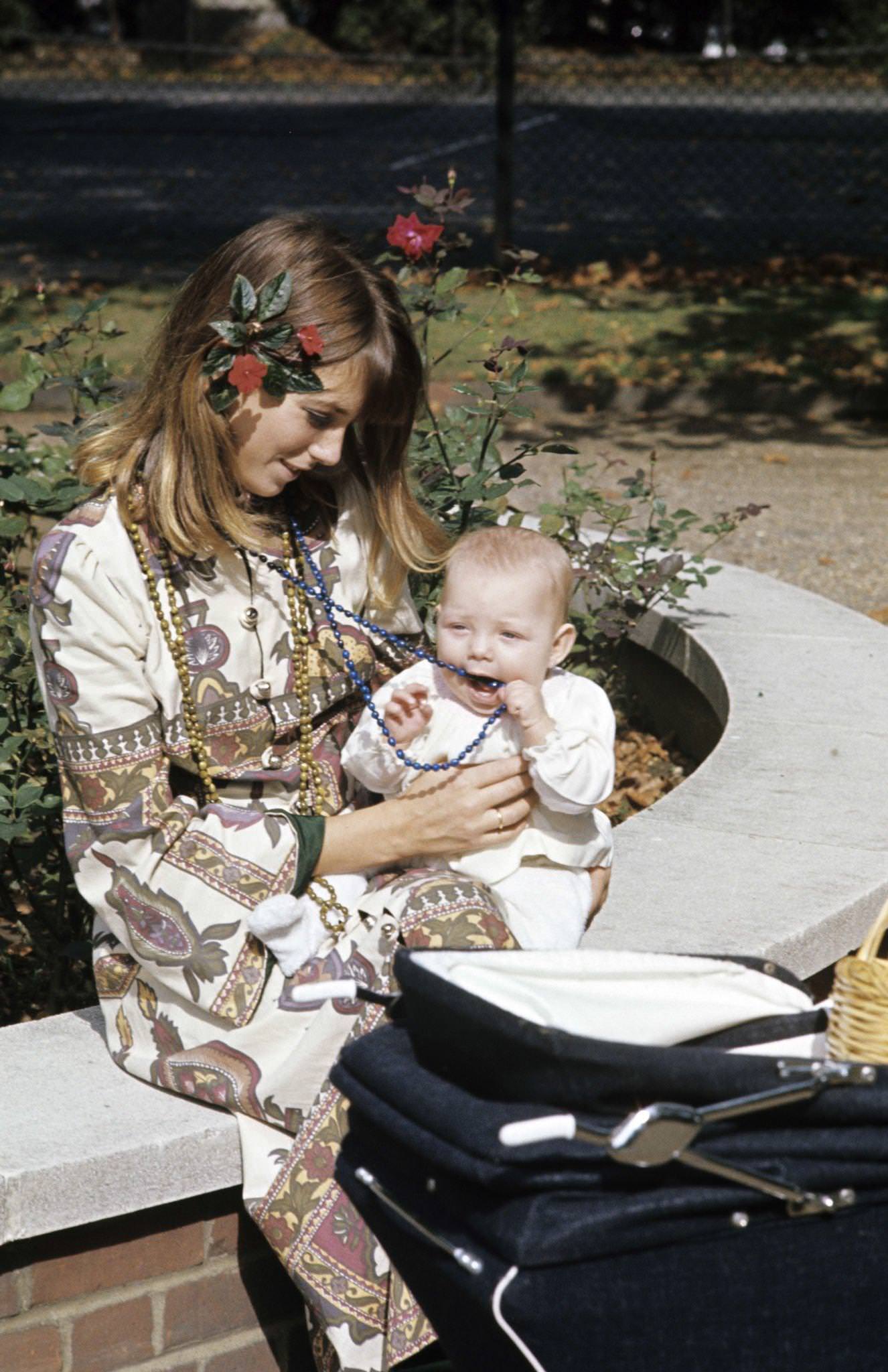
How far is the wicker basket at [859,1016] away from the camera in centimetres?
186

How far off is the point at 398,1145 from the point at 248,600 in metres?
1.09

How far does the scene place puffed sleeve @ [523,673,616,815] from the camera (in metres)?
2.51

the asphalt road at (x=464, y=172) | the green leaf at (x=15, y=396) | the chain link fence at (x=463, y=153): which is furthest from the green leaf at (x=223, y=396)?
the asphalt road at (x=464, y=172)

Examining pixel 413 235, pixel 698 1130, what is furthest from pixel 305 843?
pixel 413 235

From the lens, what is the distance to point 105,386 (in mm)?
3967

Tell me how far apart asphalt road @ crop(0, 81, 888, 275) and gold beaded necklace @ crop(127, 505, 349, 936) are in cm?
1066

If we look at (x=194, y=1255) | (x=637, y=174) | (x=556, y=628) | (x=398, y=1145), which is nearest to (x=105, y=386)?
(x=556, y=628)

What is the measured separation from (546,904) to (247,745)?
53cm

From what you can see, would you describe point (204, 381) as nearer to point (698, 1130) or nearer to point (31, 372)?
point (31, 372)

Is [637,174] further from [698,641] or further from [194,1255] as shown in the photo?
[194,1255]

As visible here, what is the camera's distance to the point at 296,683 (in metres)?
2.71

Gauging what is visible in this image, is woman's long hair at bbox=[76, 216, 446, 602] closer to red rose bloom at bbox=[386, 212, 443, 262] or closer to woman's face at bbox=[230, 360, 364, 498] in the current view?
woman's face at bbox=[230, 360, 364, 498]

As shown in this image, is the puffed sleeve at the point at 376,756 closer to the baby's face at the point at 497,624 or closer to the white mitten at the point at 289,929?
the baby's face at the point at 497,624

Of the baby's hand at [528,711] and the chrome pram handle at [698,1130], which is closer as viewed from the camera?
the chrome pram handle at [698,1130]
